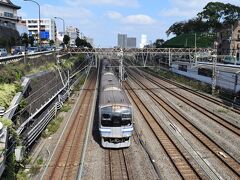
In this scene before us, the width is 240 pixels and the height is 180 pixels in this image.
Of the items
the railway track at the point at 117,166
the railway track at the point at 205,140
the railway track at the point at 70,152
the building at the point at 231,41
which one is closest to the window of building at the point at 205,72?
the railway track at the point at 205,140

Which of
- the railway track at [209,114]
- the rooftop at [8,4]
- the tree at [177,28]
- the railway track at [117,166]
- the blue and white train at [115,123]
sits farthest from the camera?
the tree at [177,28]

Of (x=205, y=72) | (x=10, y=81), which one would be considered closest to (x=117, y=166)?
(x=10, y=81)

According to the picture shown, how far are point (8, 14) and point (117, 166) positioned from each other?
103 metres

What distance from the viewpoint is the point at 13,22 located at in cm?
11138

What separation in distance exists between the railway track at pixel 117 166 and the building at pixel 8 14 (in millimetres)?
89825

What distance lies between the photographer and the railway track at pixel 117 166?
56.5 feet

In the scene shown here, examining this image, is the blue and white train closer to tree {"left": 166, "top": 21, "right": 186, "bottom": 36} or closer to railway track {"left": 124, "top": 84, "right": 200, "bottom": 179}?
railway track {"left": 124, "top": 84, "right": 200, "bottom": 179}

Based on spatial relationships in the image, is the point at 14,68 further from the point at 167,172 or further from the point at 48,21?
the point at 48,21

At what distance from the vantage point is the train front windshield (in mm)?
20688

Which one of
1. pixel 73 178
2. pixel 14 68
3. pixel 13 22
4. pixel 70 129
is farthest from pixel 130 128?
pixel 13 22

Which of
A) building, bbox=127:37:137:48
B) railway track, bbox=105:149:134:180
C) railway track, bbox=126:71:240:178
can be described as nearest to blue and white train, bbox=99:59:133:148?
railway track, bbox=105:149:134:180

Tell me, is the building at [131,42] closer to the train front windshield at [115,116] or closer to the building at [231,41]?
the train front windshield at [115,116]

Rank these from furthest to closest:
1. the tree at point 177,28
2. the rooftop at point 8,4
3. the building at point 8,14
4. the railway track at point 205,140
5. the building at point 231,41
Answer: the tree at point 177,28, the rooftop at point 8,4, the building at point 8,14, the building at point 231,41, the railway track at point 205,140

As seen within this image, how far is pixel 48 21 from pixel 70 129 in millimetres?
182734
